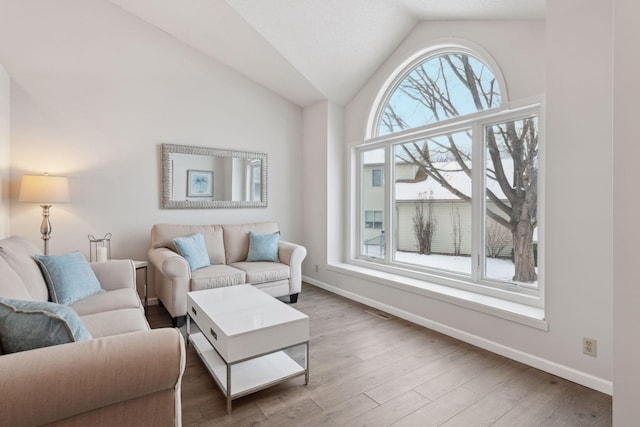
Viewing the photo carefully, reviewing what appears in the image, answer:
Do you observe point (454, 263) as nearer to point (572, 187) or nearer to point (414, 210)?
point (414, 210)

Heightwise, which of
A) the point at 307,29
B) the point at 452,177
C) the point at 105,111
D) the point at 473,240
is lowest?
the point at 473,240

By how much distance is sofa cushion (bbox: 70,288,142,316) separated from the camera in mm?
2107

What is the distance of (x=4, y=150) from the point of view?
290cm

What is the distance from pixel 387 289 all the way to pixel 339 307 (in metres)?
0.59

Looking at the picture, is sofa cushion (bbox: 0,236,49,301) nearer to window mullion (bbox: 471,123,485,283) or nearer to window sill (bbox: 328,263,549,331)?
window sill (bbox: 328,263,549,331)

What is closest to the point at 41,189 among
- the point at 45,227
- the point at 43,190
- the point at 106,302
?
the point at 43,190

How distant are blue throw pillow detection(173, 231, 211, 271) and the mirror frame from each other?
1.88 ft

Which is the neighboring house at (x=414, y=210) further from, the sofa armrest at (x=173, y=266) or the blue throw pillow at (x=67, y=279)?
the blue throw pillow at (x=67, y=279)

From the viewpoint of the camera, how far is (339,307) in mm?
3609

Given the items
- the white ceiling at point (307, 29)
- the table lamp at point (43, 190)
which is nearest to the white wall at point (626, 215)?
the white ceiling at point (307, 29)

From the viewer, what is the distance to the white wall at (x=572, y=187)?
Result: 1970 millimetres

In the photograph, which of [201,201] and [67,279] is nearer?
[67,279]

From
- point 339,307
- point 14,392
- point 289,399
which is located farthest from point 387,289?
point 14,392

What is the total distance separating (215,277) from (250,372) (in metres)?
1.34
